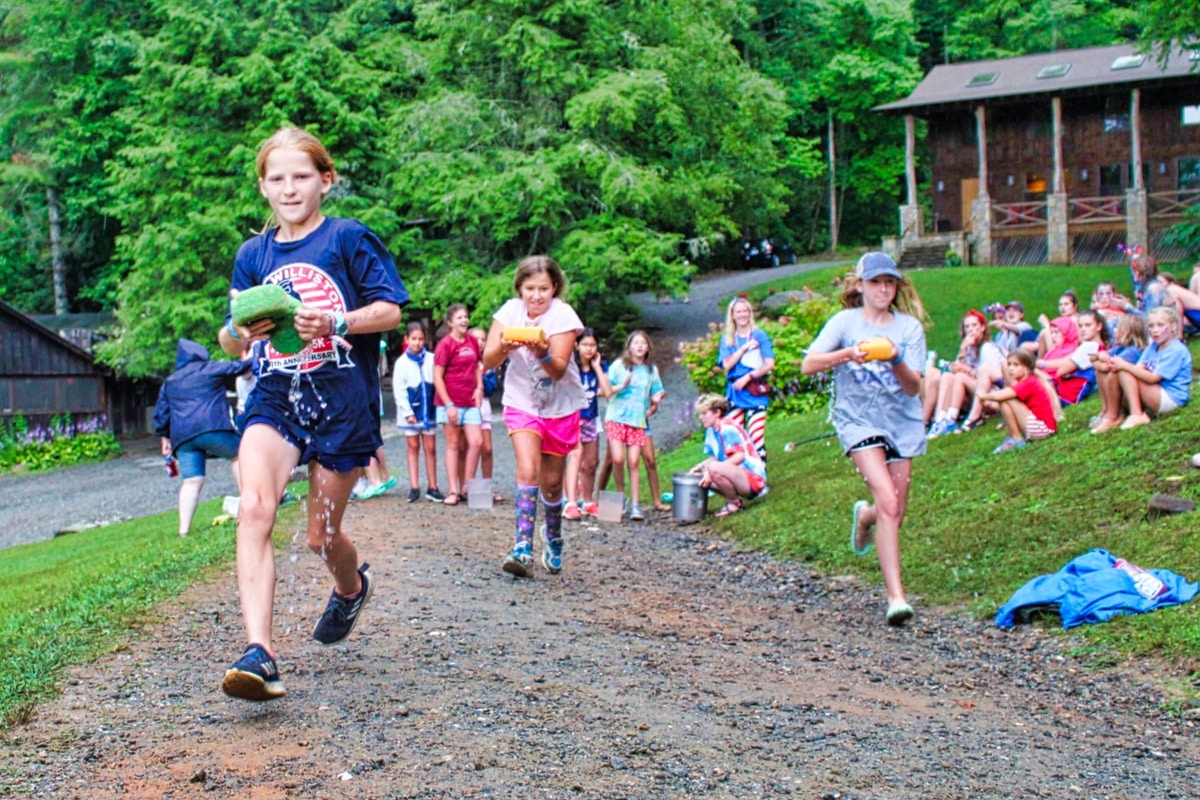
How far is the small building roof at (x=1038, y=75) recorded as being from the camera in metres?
41.1

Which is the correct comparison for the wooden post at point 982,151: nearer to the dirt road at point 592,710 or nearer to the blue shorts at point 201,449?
the blue shorts at point 201,449

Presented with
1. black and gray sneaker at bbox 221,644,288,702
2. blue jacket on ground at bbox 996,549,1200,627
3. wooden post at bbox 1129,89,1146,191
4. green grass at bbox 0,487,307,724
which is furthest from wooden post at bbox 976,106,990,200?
black and gray sneaker at bbox 221,644,288,702

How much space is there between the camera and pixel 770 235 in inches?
2345

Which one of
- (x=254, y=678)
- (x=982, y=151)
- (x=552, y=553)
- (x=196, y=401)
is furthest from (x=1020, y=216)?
(x=254, y=678)

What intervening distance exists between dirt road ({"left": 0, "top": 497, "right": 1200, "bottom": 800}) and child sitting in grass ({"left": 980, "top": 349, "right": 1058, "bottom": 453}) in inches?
177

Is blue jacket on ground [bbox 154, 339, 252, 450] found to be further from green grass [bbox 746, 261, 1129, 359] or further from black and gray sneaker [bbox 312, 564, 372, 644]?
green grass [bbox 746, 261, 1129, 359]

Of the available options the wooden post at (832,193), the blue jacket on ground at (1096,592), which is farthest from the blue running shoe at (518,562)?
the wooden post at (832,193)

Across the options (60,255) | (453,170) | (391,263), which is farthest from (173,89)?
(391,263)

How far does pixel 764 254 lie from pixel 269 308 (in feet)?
173

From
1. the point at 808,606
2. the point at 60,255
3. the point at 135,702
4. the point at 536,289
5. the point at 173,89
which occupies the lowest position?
the point at 808,606

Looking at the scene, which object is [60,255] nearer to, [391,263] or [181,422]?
[181,422]

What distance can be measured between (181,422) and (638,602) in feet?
19.9

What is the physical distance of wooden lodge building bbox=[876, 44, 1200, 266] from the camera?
38.8 meters

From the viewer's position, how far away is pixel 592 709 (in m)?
5.01
